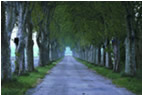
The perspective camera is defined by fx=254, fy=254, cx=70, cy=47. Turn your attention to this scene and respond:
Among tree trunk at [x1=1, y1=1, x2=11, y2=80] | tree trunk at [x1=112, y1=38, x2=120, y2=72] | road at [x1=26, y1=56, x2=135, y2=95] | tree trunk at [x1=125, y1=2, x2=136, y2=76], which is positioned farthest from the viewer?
tree trunk at [x1=112, y1=38, x2=120, y2=72]

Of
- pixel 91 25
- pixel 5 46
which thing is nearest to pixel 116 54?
pixel 91 25

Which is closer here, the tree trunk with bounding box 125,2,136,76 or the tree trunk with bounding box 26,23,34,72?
the tree trunk with bounding box 125,2,136,76

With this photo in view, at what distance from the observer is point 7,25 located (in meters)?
14.1

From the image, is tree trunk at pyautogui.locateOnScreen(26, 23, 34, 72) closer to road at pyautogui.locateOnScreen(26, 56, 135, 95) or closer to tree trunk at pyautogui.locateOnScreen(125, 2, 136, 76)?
road at pyautogui.locateOnScreen(26, 56, 135, 95)

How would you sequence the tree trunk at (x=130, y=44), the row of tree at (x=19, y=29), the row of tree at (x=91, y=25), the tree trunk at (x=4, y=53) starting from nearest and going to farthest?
the tree trunk at (x=4, y=53)
the row of tree at (x=19, y=29)
the row of tree at (x=91, y=25)
the tree trunk at (x=130, y=44)

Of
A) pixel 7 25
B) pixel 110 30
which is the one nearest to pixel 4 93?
pixel 7 25

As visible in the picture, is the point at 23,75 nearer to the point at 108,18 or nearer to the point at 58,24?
the point at 108,18

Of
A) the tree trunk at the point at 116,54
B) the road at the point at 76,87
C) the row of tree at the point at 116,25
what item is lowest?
the road at the point at 76,87

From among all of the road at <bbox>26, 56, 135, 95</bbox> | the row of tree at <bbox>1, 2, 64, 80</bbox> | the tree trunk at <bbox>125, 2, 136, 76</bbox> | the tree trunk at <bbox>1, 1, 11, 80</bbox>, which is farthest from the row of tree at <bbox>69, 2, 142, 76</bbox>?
the tree trunk at <bbox>1, 1, 11, 80</bbox>

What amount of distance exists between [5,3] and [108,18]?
12.5 metres

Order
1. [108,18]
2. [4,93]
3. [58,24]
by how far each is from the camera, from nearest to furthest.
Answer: [4,93] → [108,18] → [58,24]

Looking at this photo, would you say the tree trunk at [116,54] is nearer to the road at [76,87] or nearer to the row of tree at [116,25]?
the row of tree at [116,25]

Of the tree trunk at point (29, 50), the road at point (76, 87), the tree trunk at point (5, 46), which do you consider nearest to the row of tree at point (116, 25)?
the road at point (76, 87)

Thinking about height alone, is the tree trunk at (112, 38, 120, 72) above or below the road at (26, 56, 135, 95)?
above
